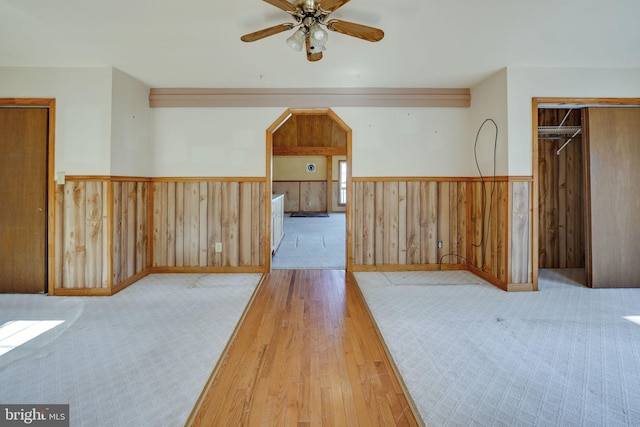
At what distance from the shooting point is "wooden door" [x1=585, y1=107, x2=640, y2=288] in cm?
345

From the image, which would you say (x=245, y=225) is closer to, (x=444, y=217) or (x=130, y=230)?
(x=130, y=230)

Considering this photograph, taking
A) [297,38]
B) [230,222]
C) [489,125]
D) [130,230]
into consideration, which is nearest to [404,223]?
[489,125]

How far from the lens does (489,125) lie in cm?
374

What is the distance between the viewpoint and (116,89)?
3375 millimetres

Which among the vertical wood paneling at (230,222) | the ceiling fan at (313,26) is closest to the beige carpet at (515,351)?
the vertical wood paneling at (230,222)

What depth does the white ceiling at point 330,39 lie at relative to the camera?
231cm

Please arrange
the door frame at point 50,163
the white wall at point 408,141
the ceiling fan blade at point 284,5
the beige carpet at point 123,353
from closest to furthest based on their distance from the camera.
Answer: the beige carpet at point 123,353 < the ceiling fan blade at point 284,5 < the door frame at point 50,163 < the white wall at point 408,141

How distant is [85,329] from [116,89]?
2525mm

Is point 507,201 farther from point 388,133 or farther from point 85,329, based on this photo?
point 85,329

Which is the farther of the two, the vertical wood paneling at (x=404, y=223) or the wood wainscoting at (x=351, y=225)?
the vertical wood paneling at (x=404, y=223)

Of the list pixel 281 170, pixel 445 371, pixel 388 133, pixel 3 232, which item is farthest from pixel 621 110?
pixel 281 170
